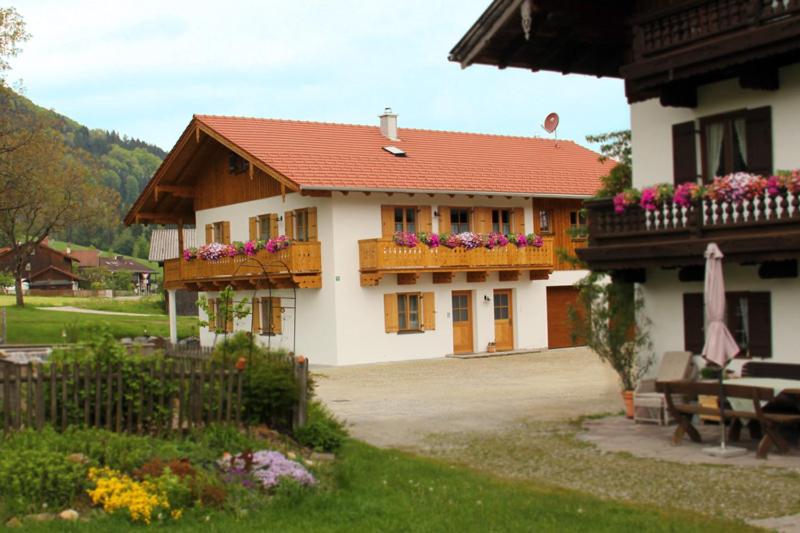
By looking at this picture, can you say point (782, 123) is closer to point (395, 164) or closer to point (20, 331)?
point (395, 164)

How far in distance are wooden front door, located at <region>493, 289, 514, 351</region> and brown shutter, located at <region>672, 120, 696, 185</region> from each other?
18.1m

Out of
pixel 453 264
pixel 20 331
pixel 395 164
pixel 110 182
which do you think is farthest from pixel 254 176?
pixel 110 182

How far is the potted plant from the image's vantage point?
17073 millimetres

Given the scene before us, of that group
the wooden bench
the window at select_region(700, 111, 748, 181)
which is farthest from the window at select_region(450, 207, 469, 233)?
the wooden bench

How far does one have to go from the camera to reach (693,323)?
16.8 m

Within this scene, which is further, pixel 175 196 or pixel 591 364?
pixel 175 196

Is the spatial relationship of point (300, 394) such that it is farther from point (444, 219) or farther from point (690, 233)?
point (444, 219)

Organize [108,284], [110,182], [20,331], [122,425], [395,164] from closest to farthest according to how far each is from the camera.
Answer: [122,425], [395,164], [20,331], [108,284], [110,182]

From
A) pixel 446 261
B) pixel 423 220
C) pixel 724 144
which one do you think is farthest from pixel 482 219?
pixel 724 144

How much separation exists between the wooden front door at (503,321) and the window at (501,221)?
1971 mm

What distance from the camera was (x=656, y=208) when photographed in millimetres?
16141

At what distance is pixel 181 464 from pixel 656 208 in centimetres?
890

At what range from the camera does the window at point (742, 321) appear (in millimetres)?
15617

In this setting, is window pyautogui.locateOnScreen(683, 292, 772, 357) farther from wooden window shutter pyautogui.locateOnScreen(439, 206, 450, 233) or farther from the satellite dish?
the satellite dish
